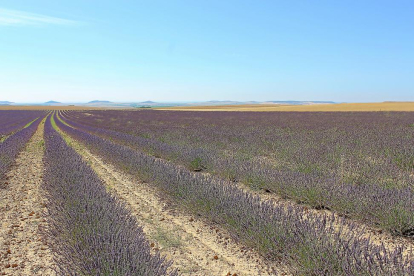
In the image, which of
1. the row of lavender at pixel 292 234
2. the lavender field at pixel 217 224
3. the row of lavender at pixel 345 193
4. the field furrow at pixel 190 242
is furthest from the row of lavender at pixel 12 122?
the row of lavender at pixel 292 234

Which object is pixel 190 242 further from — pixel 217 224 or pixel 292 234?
pixel 292 234

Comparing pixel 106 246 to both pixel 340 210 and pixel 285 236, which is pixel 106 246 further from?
pixel 340 210

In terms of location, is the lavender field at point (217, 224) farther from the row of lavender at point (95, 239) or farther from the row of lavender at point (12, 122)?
the row of lavender at point (12, 122)

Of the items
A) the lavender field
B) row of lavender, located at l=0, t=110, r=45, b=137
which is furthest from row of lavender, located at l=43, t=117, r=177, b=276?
row of lavender, located at l=0, t=110, r=45, b=137

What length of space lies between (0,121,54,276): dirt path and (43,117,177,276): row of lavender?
0.62 feet

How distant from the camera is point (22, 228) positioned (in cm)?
363

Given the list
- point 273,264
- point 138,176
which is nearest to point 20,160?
point 138,176

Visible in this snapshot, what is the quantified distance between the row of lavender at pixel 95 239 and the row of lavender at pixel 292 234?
40.2 inches

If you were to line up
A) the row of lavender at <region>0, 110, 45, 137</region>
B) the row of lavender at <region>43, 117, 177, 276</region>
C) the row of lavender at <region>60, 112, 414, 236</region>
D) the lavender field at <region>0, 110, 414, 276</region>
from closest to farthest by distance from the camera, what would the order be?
the row of lavender at <region>43, 117, 177, 276</region> < the lavender field at <region>0, 110, 414, 276</region> < the row of lavender at <region>60, 112, 414, 236</region> < the row of lavender at <region>0, 110, 45, 137</region>

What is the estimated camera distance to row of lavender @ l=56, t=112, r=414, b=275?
2.12 m

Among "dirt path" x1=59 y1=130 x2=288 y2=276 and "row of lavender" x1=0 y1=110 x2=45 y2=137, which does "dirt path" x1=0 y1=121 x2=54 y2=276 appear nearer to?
"dirt path" x1=59 y1=130 x2=288 y2=276

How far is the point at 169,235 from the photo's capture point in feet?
11.3

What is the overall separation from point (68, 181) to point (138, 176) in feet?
6.46

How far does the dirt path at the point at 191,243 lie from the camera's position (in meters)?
2.72
